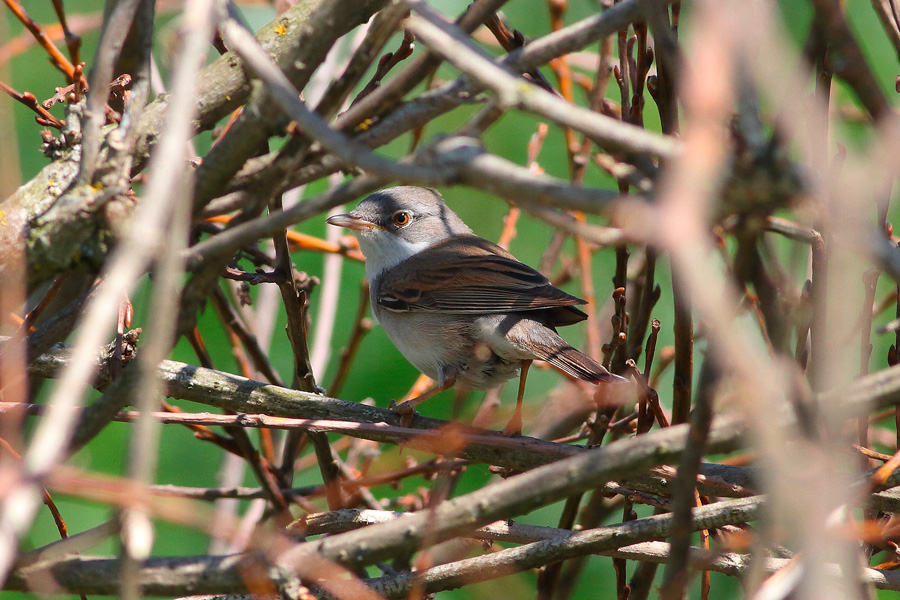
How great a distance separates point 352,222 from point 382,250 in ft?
1.05

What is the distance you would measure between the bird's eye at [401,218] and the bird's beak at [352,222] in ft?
0.54

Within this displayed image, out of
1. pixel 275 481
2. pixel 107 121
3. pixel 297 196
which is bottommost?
pixel 275 481

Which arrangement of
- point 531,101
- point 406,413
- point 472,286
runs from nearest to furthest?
point 531,101 → point 406,413 → point 472,286

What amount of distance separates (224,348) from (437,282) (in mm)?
1530

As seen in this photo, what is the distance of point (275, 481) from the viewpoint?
325 cm

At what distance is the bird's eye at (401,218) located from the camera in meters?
4.64

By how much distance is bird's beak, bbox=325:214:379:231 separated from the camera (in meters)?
4.10

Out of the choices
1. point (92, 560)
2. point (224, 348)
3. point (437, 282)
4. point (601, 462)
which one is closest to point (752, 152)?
point (601, 462)

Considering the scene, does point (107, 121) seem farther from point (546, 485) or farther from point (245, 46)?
point (546, 485)

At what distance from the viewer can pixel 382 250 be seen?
4.49 m

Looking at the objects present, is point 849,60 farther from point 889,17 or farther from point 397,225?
point 397,225

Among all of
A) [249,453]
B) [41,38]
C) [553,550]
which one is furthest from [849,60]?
[41,38]

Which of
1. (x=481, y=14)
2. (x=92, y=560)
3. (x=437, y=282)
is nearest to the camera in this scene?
(x=92, y=560)

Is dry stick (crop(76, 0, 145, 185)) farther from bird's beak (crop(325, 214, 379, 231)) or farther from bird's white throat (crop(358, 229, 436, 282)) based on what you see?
bird's white throat (crop(358, 229, 436, 282))
